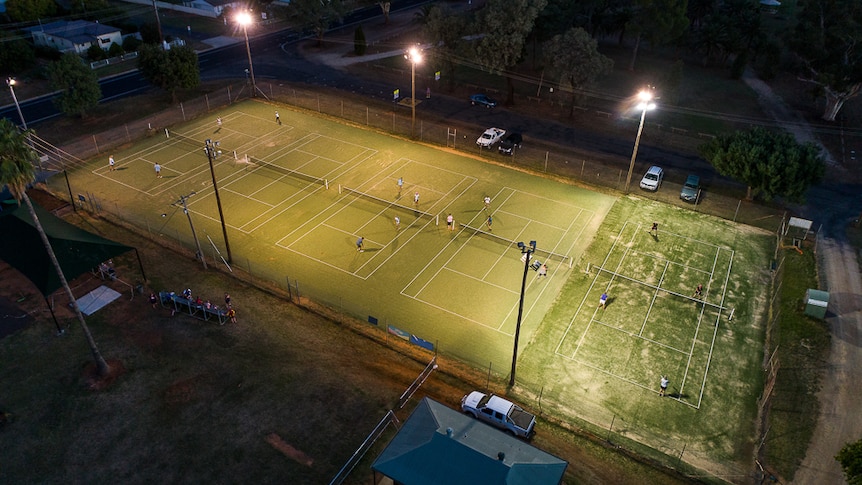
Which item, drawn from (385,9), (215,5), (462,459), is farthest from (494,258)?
(215,5)

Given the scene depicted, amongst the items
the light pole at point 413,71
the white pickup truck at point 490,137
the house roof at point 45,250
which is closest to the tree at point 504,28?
the light pole at point 413,71

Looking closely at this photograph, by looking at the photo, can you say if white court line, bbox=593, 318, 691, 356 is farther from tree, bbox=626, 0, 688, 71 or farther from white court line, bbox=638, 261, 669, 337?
tree, bbox=626, 0, 688, 71

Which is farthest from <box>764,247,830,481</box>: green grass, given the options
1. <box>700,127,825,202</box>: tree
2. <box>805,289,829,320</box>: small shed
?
<box>700,127,825,202</box>: tree

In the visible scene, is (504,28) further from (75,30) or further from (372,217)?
(75,30)

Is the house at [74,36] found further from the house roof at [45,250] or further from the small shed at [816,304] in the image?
the small shed at [816,304]

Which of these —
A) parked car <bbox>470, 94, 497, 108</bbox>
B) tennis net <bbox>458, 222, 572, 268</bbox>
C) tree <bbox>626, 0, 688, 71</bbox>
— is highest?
tree <bbox>626, 0, 688, 71</bbox>

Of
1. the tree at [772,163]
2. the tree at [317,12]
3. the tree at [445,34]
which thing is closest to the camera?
the tree at [772,163]

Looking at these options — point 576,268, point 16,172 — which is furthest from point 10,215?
point 576,268
